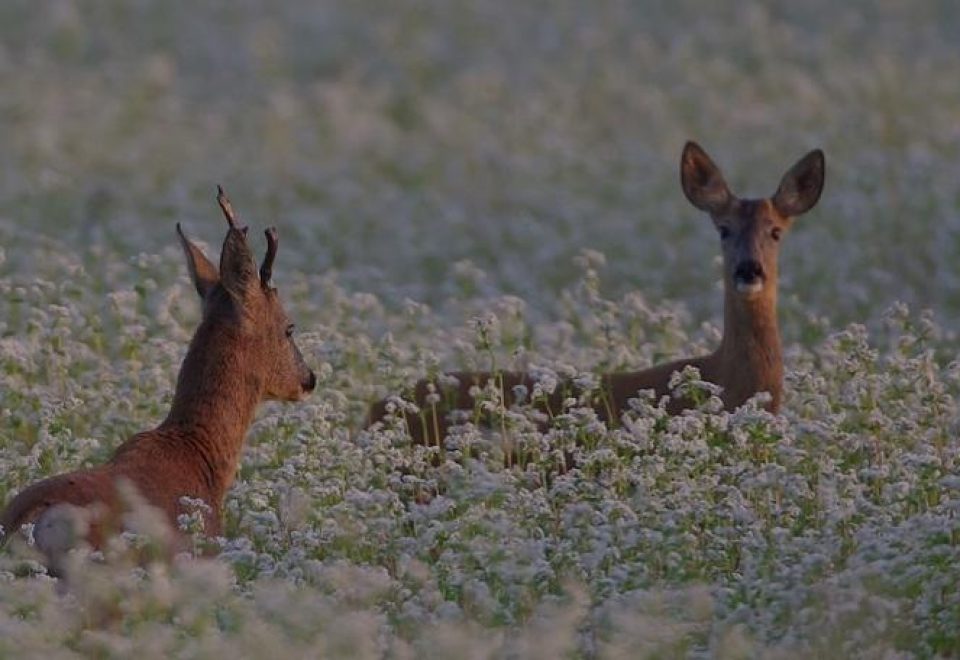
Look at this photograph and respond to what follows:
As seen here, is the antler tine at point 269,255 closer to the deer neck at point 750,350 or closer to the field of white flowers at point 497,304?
the field of white flowers at point 497,304

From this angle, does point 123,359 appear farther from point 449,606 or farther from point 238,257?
point 449,606

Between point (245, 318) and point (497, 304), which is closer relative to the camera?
point (245, 318)

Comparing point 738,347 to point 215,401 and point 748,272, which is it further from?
point 215,401

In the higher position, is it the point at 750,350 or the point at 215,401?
the point at 750,350

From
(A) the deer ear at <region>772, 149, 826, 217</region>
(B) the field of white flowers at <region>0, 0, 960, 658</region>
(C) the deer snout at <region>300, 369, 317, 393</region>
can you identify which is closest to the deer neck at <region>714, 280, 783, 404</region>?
(B) the field of white flowers at <region>0, 0, 960, 658</region>

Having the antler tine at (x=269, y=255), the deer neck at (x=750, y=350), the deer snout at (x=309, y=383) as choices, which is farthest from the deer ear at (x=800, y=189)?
the antler tine at (x=269, y=255)

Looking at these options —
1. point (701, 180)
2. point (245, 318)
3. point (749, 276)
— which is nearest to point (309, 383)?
point (245, 318)

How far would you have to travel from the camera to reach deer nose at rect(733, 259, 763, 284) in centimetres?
930

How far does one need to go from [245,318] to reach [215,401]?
30 centimetres

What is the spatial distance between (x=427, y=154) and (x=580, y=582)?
9.76 meters

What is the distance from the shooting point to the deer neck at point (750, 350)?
9086mm

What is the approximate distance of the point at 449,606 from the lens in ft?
20.5

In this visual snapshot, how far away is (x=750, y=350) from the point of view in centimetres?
917

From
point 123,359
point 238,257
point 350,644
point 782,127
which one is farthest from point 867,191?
point 350,644
